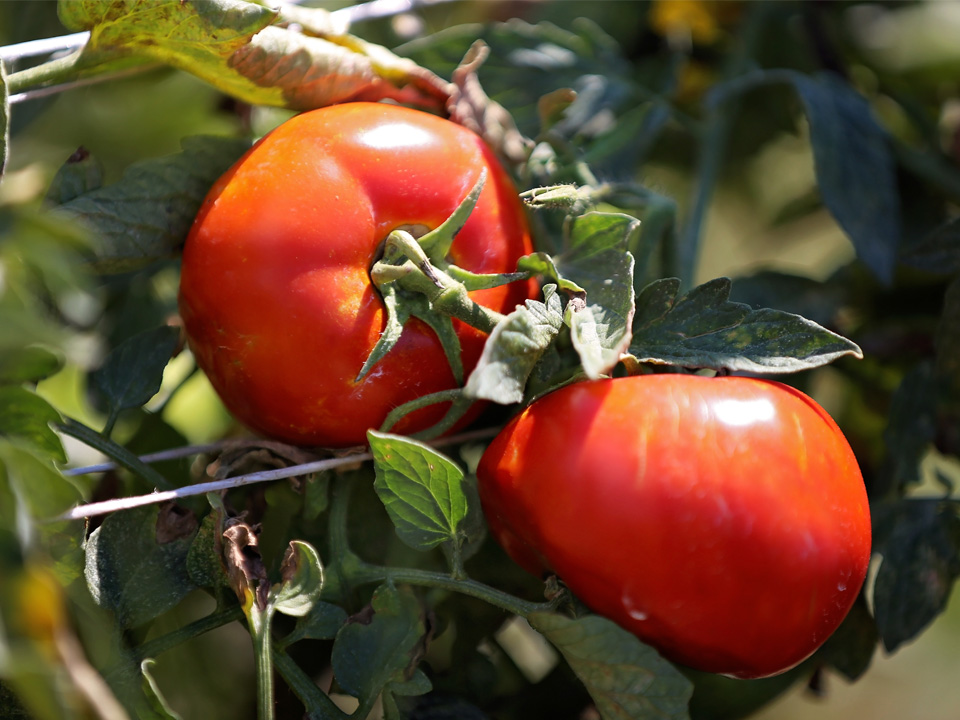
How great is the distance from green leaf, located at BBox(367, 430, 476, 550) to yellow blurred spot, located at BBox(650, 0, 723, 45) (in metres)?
0.63

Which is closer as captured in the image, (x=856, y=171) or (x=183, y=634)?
(x=183, y=634)

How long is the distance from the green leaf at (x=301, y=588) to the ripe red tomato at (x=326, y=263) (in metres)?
0.07

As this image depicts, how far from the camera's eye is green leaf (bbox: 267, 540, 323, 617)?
38 cm

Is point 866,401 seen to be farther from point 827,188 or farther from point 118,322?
point 118,322

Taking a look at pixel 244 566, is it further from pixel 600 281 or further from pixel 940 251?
pixel 940 251

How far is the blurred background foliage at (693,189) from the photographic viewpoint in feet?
1.68

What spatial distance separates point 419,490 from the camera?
1.27ft

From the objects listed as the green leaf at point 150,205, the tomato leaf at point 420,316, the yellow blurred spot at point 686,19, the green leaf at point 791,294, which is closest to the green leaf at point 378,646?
the tomato leaf at point 420,316

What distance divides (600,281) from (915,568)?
289 millimetres

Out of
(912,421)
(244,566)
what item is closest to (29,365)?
(244,566)

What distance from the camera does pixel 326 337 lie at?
0.39m

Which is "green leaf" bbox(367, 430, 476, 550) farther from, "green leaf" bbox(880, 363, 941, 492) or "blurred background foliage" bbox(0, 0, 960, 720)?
"green leaf" bbox(880, 363, 941, 492)

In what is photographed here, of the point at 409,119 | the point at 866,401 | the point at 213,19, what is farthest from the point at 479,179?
the point at 866,401

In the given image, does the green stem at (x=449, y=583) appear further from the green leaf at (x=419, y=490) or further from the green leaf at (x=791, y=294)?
the green leaf at (x=791, y=294)
